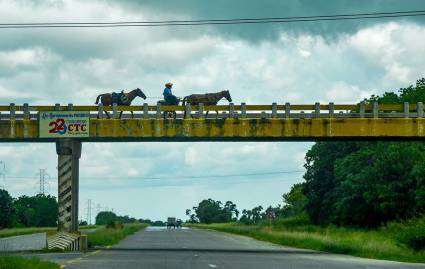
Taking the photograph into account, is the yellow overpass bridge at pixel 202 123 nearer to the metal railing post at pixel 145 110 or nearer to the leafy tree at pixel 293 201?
the metal railing post at pixel 145 110

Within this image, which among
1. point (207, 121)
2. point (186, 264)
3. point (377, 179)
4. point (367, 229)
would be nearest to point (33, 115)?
point (207, 121)

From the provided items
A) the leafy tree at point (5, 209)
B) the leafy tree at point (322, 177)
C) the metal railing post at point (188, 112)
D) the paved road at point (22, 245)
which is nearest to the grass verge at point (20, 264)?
the paved road at point (22, 245)

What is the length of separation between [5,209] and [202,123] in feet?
325

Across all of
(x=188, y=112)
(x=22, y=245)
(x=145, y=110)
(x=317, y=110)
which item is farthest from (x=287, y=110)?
(x=22, y=245)

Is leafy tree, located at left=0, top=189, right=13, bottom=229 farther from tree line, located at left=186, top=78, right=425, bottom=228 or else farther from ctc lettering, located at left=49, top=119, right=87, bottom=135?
ctc lettering, located at left=49, top=119, right=87, bottom=135

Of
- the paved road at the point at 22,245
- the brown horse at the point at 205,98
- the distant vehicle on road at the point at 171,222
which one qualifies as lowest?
the distant vehicle on road at the point at 171,222

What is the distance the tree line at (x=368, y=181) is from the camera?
5919 cm

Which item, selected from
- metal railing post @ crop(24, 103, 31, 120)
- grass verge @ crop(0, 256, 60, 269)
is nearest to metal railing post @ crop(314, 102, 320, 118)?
metal railing post @ crop(24, 103, 31, 120)

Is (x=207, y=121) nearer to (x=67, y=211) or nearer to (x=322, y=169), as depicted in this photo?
(x=67, y=211)

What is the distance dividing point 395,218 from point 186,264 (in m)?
42.8

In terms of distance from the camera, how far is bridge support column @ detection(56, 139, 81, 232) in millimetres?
34406

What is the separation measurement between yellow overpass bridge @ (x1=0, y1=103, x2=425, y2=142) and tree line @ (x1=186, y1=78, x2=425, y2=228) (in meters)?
20.5

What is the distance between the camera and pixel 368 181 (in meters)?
62.1

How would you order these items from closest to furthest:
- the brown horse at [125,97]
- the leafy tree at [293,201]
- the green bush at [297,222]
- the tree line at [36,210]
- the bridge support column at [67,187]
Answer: the bridge support column at [67,187], the brown horse at [125,97], the green bush at [297,222], the leafy tree at [293,201], the tree line at [36,210]
